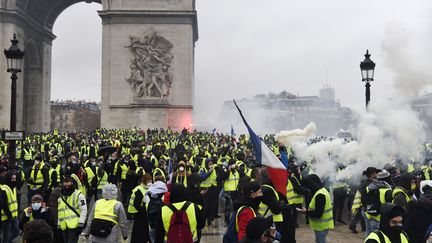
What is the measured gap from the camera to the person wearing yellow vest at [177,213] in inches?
213

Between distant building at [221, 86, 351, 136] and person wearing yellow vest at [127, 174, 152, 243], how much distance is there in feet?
125

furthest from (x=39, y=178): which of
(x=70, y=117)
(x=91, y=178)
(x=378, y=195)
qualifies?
(x=70, y=117)

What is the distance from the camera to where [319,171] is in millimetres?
11250

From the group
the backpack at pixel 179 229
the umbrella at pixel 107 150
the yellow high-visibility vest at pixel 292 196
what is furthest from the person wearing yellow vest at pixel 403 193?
the umbrella at pixel 107 150

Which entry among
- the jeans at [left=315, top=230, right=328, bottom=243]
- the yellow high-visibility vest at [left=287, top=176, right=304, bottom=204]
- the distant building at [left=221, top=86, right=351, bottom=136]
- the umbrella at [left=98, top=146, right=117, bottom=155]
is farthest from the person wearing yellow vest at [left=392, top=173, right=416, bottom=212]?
the distant building at [left=221, top=86, right=351, bottom=136]

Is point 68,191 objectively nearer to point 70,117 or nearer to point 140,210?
point 140,210

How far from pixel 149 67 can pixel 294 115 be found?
29401mm

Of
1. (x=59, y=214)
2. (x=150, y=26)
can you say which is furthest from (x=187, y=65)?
(x=59, y=214)

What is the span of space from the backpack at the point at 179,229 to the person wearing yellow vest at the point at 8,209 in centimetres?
381

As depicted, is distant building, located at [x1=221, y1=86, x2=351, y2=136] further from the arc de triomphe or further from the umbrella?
the umbrella

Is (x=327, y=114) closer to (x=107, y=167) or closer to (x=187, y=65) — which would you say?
(x=187, y=65)

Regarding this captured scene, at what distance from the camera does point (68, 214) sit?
7008 millimetres

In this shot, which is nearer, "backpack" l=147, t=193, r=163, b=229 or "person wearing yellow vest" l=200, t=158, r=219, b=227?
"backpack" l=147, t=193, r=163, b=229

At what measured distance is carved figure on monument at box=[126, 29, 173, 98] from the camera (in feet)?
117
